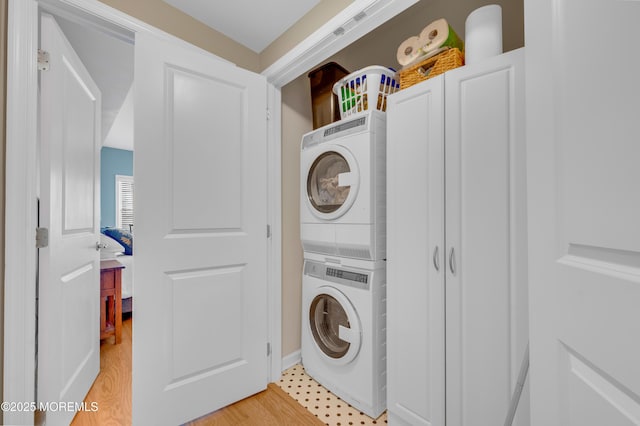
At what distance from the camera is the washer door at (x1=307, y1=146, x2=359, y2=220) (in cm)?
163

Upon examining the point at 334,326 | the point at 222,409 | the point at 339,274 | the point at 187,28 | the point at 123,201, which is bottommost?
the point at 222,409

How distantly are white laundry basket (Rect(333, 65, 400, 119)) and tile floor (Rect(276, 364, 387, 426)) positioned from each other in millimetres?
1820

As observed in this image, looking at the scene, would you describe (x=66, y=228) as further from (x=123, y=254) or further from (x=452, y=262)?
(x=123, y=254)

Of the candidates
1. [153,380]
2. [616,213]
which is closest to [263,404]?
[153,380]

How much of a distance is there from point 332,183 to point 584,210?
141 cm

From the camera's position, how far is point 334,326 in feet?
6.14

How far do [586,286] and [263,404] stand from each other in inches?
71.7

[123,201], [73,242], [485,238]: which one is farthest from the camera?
[123,201]

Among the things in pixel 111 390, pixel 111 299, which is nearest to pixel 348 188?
pixel 111 390

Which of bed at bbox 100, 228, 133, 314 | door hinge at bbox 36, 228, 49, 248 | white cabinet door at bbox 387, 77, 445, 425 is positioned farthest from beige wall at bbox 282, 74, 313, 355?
bed at bbox 100, 228, 133, 314

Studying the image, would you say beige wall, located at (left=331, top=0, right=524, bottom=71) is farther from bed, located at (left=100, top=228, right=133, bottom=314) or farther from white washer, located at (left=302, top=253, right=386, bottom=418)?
bed, located at (left=100, top=228, right=133, bottom=314)

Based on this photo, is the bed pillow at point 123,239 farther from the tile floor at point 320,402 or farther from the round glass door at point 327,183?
the round glass door at point 327,183

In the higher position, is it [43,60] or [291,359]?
[43,60]

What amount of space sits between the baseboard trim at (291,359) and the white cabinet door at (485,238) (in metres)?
1.23
